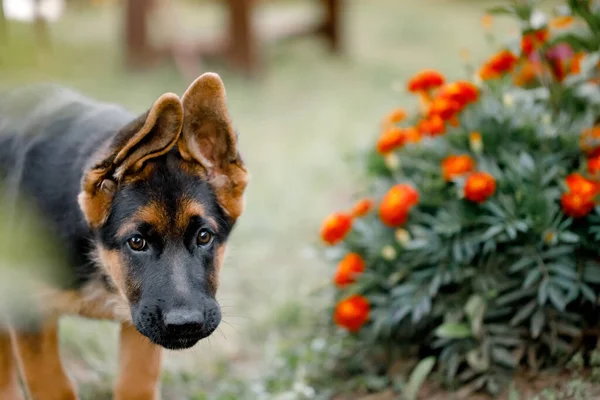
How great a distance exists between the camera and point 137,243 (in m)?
2.82

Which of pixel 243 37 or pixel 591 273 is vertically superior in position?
pixel 591 273

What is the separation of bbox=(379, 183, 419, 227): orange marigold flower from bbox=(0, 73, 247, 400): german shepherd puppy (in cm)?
97

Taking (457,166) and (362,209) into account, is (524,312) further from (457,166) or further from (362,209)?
(362,209)

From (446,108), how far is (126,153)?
6.25 feet

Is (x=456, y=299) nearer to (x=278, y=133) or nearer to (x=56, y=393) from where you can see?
(x=56, y=393)

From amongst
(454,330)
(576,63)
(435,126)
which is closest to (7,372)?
(454,330)

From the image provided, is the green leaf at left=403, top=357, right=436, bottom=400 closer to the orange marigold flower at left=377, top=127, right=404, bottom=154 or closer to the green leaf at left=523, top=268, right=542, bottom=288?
the green leaf at left=523, top=268, right=542, bottom=288

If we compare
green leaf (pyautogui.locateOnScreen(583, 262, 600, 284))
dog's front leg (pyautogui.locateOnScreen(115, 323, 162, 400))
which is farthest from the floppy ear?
green leaf (pyautogui.locateOnScreen(583, 262, 600, 284))

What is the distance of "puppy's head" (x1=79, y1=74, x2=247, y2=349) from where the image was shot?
269 cm

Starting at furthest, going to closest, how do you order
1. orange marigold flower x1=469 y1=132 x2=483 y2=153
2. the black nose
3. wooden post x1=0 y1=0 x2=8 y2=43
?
orange marigold flower x1=469 y1=132 x2=483 y2=153 → the black nose → wooden post x1=0 y1=0 x2=8 y2=43

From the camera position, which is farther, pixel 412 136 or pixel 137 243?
pixel 412 136

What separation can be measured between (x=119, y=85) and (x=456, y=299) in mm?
8098

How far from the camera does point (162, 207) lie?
2.80 meters

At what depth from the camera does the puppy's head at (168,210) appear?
8.81 ft
